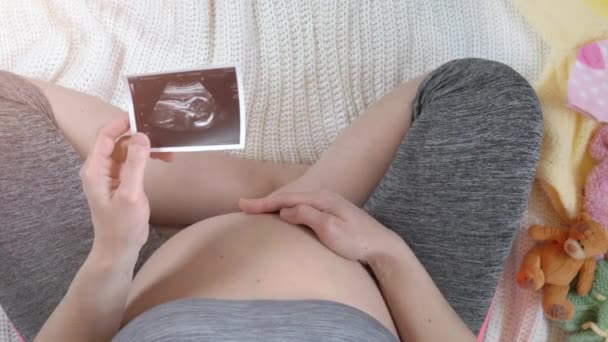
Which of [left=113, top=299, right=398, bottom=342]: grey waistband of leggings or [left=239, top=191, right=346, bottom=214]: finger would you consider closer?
[left=113, top=299, right=398, bottom=342]: grey waistband of leggings

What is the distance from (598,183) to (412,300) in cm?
47

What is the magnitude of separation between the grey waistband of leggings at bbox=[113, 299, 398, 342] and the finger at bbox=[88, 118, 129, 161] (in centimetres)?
21

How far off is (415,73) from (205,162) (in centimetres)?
53

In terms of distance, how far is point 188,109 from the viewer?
0.79 m

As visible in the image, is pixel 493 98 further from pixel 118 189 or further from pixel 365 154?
pixel 118 189

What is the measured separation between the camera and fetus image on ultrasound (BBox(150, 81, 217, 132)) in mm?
786

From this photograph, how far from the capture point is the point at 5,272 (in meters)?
0.89

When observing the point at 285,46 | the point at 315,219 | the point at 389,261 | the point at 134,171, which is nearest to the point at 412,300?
the point at 389,261

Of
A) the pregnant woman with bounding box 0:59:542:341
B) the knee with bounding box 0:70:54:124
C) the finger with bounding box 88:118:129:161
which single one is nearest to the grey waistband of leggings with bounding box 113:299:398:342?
the pregnant woman with bounding box 0:59:542:341

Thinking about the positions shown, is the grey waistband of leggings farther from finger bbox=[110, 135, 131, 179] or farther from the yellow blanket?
the yellow blanket

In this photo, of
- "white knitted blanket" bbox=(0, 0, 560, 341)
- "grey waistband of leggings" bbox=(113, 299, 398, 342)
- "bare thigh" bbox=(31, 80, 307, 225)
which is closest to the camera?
"grey waistband of leggings" bbox=(113, 299, 398, 342)

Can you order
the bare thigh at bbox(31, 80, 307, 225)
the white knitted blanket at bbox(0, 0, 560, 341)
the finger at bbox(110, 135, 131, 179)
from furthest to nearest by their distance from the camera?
the white knitted blanket at bbox(0, 0, 560, 341) → the bare thigh at bbox(31, 80, 307, 225) → the finger at bbox(110, 135, 131, 179)

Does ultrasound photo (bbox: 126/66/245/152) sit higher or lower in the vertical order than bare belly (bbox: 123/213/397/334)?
higher

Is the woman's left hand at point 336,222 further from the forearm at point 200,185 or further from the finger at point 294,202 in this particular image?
the forearm at point 200,185
